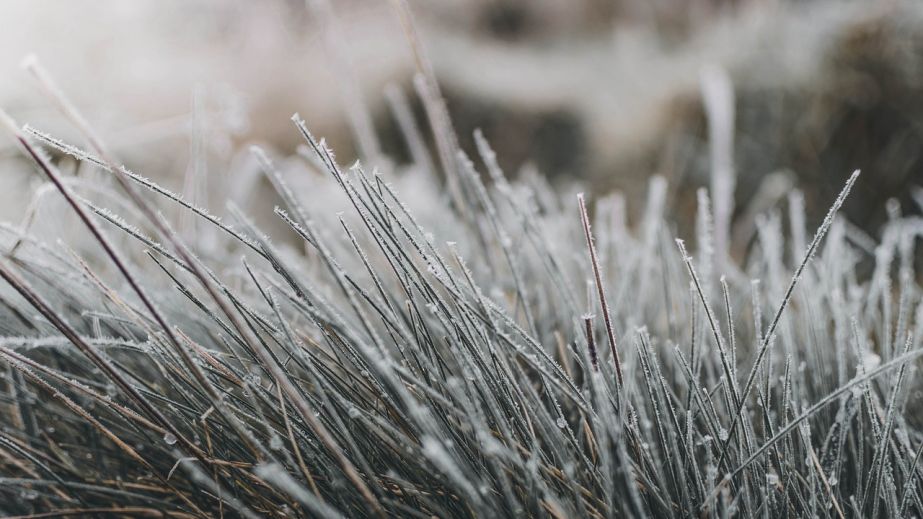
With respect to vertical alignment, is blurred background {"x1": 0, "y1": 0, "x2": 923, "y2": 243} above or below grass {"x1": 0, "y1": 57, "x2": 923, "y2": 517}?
above

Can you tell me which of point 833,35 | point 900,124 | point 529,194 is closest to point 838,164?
point 900,124

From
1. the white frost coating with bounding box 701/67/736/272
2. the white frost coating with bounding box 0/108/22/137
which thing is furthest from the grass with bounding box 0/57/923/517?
the white frost coating with bounding box 701/67/736/272

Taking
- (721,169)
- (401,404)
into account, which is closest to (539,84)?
(721,169)

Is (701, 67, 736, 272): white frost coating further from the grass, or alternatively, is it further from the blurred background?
the grass

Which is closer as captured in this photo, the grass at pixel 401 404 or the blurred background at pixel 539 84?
the grass at pixel 401 404

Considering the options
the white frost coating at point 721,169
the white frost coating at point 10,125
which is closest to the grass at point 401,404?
the white frost coating at point 10,125

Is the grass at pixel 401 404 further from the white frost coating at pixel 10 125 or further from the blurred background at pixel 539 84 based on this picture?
the blurred background at pixel 539 84

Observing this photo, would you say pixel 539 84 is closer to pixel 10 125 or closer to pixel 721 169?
pixel 721 169

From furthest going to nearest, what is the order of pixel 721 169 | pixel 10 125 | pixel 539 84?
pixel 539 84 < pixel 721 169 < pixel 10 125

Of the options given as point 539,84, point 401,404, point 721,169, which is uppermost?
point 539,84
